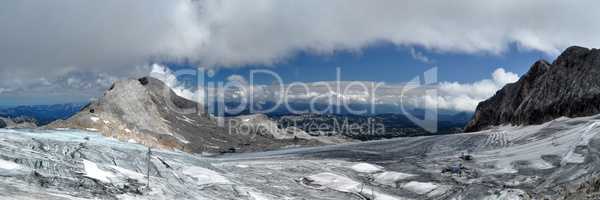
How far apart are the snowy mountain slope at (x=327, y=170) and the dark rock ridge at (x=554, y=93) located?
23.6 m

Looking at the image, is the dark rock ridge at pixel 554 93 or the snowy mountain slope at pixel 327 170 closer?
the snowy mountain slope at pixel 327 170

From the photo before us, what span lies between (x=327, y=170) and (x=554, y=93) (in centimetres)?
7415

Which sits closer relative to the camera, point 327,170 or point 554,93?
point 327,170

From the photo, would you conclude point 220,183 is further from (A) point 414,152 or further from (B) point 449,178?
(A) point 414,152

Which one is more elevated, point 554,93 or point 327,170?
point 554,93

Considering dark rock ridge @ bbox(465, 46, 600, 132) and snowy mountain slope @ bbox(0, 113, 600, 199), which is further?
dark rock ridge @ bbox(465, 46, 600, 132)

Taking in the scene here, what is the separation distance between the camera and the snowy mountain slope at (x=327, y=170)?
28.7m

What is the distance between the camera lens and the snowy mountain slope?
28719 millimetres

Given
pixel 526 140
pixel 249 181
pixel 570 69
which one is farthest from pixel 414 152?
pixel 570 69

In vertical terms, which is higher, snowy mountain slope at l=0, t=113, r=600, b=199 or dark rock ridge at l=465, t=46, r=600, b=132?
dark rock ridge at l=465, t=46, r=600, b=132

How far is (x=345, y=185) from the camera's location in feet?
146

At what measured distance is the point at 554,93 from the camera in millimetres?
105438

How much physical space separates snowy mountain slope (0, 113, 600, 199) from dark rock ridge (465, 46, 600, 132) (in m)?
23.6

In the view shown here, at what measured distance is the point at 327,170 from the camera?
174 feet
